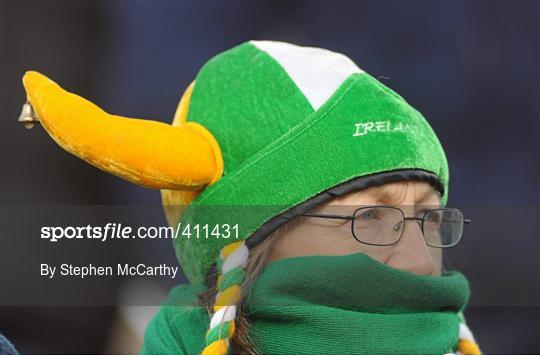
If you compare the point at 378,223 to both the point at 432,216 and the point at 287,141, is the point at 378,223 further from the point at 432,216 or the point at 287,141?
the point at 287,141

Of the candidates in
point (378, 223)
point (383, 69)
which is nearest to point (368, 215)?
point (378, 223)

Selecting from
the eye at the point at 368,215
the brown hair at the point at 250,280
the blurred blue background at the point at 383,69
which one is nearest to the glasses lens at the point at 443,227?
the eye at the point at 368,215

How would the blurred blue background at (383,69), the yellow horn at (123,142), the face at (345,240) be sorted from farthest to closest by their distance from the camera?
1. the blurred blue background at (383,69)
2. the face at (345,240)
3. the yellow horn at (123,142)

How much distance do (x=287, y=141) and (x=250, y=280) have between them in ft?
0.96

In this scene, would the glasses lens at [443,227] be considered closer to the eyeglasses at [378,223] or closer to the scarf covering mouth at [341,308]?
the eyeglasses at [378,223]

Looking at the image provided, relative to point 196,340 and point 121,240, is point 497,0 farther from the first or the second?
point 196,340

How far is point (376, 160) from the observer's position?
1.63 meters

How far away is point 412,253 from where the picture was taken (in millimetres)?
1646

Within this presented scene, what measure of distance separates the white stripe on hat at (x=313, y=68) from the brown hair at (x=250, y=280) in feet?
0.90

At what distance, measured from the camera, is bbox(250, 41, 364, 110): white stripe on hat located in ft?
5.56

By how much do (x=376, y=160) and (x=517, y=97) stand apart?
1963mm

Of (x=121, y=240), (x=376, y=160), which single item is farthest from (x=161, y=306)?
(x=376, y=160)

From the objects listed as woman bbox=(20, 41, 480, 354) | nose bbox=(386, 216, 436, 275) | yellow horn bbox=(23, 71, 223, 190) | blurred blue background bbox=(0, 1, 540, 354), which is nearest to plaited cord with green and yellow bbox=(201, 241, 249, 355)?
woman bbox=(20, 41, 480, 354)

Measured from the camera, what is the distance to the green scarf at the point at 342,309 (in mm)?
1546
